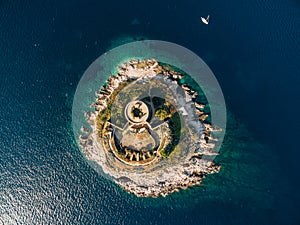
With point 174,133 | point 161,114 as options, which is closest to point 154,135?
point 174,133

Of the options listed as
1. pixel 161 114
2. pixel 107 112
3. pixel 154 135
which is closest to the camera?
pixel 161 114

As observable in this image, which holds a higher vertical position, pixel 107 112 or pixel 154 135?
pixel 107 112

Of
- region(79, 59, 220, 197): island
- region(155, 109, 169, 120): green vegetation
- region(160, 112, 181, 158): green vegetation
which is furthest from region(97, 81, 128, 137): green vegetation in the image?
region(160, 112, 181, 158): green vegetation

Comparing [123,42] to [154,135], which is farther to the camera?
[123,42]

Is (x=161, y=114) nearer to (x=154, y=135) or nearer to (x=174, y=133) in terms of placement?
(x=154, y=135)

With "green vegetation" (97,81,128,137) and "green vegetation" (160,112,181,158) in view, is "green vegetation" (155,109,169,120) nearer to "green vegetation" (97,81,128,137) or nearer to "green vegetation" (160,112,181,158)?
"green vegetation" (160,112,181,158)

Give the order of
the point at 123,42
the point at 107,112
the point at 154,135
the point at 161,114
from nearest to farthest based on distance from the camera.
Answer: the point at 161,114 < the point at 154,135 < the point at 107,112 < the point at 123,42
